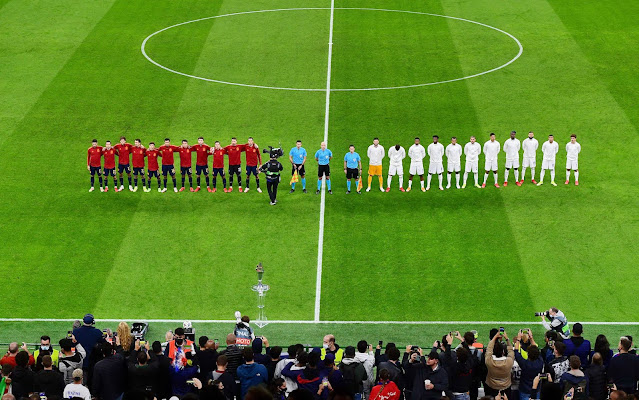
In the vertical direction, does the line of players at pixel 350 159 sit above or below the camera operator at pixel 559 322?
below

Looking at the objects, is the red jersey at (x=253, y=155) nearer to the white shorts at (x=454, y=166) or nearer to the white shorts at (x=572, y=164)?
the white shorts at (x=454, y=166)

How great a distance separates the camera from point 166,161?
1160 inches

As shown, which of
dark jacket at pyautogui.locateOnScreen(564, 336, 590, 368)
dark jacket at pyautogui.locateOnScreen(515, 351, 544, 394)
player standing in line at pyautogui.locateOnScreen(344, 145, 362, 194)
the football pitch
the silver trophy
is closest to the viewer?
dark jacket at pyautogui.locateOnScreen(515, 351, 544, 394)

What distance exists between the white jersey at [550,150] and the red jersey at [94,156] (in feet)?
44.8

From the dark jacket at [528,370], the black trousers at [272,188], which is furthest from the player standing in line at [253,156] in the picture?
the dark jacket at [528,370]

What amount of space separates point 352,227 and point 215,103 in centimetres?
1076

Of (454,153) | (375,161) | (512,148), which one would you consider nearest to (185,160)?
(375,161)

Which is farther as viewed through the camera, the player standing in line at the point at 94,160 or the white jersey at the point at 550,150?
the white jersey at the point at 550,150

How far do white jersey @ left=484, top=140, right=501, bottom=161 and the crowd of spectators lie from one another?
1298 cm

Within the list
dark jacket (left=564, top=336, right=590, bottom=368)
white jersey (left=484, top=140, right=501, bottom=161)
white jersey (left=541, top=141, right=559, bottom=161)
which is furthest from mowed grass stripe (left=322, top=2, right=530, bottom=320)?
dark jacket (left=564, top=336, right=590, bottom=368)

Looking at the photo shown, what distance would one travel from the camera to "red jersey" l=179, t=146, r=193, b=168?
96.0 ft

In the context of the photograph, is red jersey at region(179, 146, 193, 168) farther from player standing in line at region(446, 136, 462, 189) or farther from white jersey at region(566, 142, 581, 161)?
white jersey at region(566, 142, 581, 161)

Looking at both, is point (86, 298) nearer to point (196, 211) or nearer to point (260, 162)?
point (196, 211)

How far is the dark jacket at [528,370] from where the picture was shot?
1645cm
